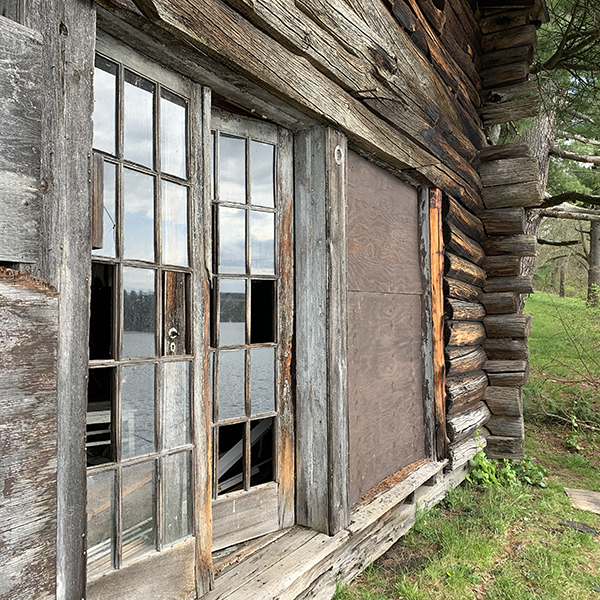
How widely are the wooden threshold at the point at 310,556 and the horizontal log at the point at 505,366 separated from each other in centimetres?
216

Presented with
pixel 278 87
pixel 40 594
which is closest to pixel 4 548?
pixel 40 594

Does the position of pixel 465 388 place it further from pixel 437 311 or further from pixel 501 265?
pixel 501 265

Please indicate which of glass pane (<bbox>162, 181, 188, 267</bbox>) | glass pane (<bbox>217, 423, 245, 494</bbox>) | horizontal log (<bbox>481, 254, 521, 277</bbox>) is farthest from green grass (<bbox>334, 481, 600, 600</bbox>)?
horizontal log (<bbox>481, 254, 521, 277</bbox>)

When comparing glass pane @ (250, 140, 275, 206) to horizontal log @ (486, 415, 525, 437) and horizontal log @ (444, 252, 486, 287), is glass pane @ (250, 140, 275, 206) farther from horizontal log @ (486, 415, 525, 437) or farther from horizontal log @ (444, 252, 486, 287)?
horizontal log @ (486, 415, 525, 437)

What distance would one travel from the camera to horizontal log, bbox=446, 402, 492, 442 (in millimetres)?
4066

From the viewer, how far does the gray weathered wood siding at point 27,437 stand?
46.4 inches

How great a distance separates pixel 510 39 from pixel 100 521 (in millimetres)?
5784

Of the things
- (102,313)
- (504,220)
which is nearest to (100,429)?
(102,313)

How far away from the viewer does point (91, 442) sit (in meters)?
1.67

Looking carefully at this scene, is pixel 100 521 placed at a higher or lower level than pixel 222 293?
lower

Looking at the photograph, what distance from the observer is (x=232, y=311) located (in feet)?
7.68

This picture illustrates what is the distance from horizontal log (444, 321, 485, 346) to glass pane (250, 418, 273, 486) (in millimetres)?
2025

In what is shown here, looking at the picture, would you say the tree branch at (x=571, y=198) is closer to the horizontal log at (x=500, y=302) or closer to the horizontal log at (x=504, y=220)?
the horizontal log at (x=504, y=220)

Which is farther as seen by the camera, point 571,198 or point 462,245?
point 571,198
